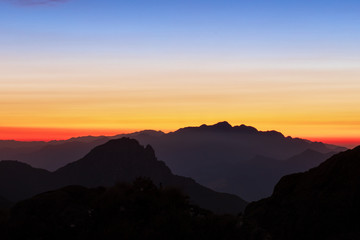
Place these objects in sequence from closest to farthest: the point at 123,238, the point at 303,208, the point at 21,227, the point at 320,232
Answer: the point at 123,238 < the point at 21,227 < the point at 320,232 < the point at 303,208

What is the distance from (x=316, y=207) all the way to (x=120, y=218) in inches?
372

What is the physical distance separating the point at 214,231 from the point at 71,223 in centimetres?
614

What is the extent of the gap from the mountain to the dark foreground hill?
239cm

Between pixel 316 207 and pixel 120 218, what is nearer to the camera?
pixel 120 218

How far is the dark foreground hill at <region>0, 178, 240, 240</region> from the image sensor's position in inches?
717

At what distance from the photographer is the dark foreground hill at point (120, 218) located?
18.2 meters

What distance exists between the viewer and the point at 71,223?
750 inches

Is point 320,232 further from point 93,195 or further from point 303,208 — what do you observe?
point 93,195

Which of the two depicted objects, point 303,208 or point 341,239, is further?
point 303,208

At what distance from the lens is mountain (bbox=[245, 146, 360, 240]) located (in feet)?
66.9

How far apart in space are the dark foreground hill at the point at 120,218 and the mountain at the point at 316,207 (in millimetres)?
2391

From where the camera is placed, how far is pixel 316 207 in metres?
21.5

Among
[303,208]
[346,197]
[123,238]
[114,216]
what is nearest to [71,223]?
[114,216]

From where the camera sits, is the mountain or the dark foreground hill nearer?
the dark foreground hill
